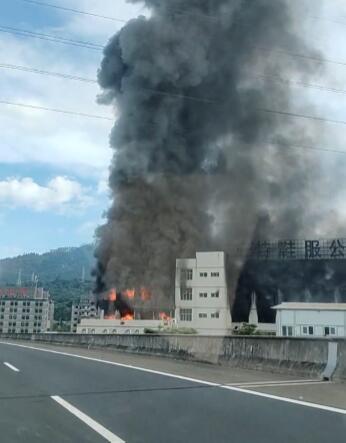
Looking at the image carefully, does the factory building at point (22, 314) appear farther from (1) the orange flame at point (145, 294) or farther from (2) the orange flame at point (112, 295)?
(1) the orange flame at point (145, 294)

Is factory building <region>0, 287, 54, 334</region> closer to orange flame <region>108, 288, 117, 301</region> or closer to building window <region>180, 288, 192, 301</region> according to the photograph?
building window <region>180, 288, 192, 301</region>

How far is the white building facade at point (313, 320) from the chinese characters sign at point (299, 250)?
89.4 feet

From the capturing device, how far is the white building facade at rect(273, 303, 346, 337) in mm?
59325

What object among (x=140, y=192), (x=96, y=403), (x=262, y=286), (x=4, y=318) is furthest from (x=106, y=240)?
(x=96, y=403)

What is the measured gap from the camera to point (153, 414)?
285 inches

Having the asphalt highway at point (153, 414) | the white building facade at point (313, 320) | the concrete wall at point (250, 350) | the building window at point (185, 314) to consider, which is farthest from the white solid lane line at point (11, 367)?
the building window at point (185, 314)

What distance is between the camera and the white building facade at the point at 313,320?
2336 inches

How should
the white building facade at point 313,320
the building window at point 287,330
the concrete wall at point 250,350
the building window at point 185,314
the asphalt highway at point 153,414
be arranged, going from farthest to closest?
the building window at point 185,314
the building window at point 287,330
the white building facade at point 313,320
the concrete wall at point 250,350
the asphalt highway at point 153,414

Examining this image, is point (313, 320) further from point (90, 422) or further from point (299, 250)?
point (90, 422)

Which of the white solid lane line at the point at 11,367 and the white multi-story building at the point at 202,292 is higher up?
the white multi-story building at the point at 202,292

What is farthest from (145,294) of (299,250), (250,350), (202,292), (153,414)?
(153,414)

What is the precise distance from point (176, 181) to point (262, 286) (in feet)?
86.1

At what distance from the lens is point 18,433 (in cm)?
617

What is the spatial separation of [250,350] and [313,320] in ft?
160
